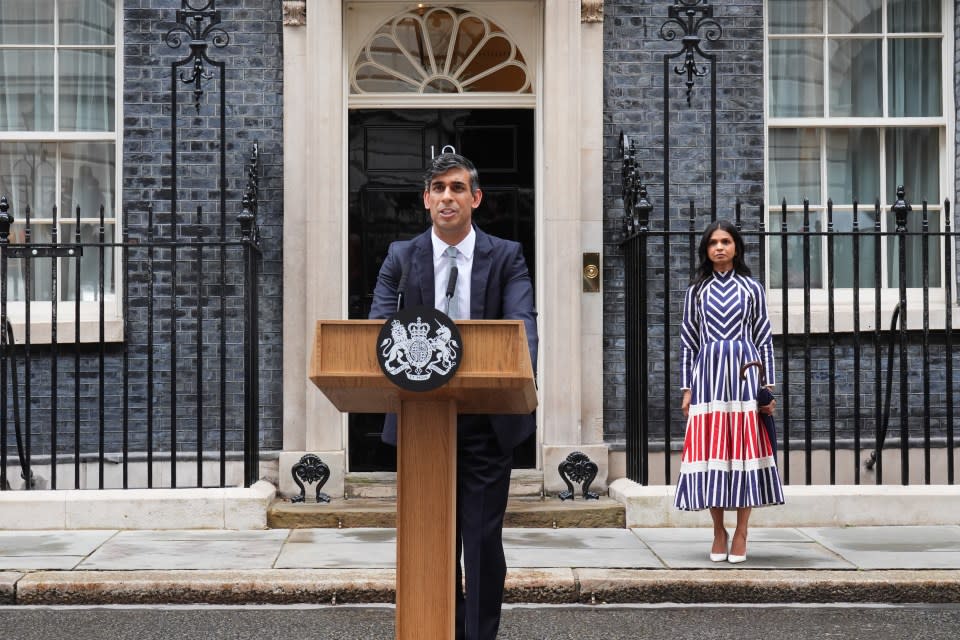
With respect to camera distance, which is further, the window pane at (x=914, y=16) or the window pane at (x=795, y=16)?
the window pane at (x=914, y=16)

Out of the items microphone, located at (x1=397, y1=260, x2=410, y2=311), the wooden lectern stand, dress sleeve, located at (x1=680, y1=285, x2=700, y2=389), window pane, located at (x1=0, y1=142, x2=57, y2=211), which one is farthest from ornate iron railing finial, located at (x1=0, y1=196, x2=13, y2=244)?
the wooden lectern stand

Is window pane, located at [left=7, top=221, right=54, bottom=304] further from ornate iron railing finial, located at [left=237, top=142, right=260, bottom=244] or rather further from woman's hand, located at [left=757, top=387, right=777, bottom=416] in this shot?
woman's hand, located at [left=757, top=387, right=777, bottom=416]

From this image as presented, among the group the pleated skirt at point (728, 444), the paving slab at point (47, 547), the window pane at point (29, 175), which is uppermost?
the window pane at point (29, 175)

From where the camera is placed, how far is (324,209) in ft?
29.5

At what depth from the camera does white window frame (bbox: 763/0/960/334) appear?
9352 millimetres

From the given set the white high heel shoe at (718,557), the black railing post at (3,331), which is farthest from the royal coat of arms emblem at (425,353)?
the black railing post at (3,331)

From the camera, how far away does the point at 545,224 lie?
9.16 meters

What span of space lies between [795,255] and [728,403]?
2.82 metres

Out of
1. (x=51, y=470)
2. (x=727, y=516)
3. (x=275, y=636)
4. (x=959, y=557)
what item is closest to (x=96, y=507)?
(x=51, y=470)

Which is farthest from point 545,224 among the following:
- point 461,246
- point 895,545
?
point 461,246

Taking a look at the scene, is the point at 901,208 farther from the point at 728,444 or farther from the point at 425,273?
the point at 425,273

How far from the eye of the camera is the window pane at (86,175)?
9.40 m

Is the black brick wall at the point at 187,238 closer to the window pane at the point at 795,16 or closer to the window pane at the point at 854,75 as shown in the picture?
the window pane at the point at 795,16

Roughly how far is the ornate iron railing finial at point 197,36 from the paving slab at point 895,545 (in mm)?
4922
